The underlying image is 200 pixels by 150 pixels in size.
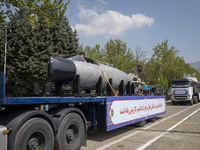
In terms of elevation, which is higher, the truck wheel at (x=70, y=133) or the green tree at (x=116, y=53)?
the green tree at (x=116, y=53)

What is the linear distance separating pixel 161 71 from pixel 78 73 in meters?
38.5

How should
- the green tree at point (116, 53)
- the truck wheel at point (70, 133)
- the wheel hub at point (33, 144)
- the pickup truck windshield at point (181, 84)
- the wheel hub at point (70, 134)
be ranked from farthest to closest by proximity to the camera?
the green tree at point (116, 53)
the pickup truck windshield at point (181, 84)
the wheel hub at point (70, 134)
the truck wheel at point (70, 133)
the wheel hub at point (33, 144)

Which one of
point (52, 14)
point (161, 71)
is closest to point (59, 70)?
point (52, 14)

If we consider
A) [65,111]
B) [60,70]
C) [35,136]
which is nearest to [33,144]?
[35,136]

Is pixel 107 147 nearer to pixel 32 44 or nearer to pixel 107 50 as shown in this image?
pixel 32 44

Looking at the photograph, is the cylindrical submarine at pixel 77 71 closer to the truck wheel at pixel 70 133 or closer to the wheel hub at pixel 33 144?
the truck wheel at pixel 70 133

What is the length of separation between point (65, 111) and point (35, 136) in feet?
3.31

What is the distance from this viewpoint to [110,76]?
8250 millimetres

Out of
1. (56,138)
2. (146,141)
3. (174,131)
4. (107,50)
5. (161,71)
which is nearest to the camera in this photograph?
(56,138)

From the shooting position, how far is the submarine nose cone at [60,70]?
18.9 ft

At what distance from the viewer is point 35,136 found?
157 inches

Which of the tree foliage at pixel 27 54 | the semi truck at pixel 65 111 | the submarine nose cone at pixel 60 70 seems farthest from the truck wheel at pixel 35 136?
the tree foliage at pixel 27 54

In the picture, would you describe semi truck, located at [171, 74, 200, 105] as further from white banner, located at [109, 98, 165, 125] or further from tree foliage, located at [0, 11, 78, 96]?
tree foliage, located at [0, 11, 78, 96]

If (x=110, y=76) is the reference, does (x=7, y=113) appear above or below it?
below
